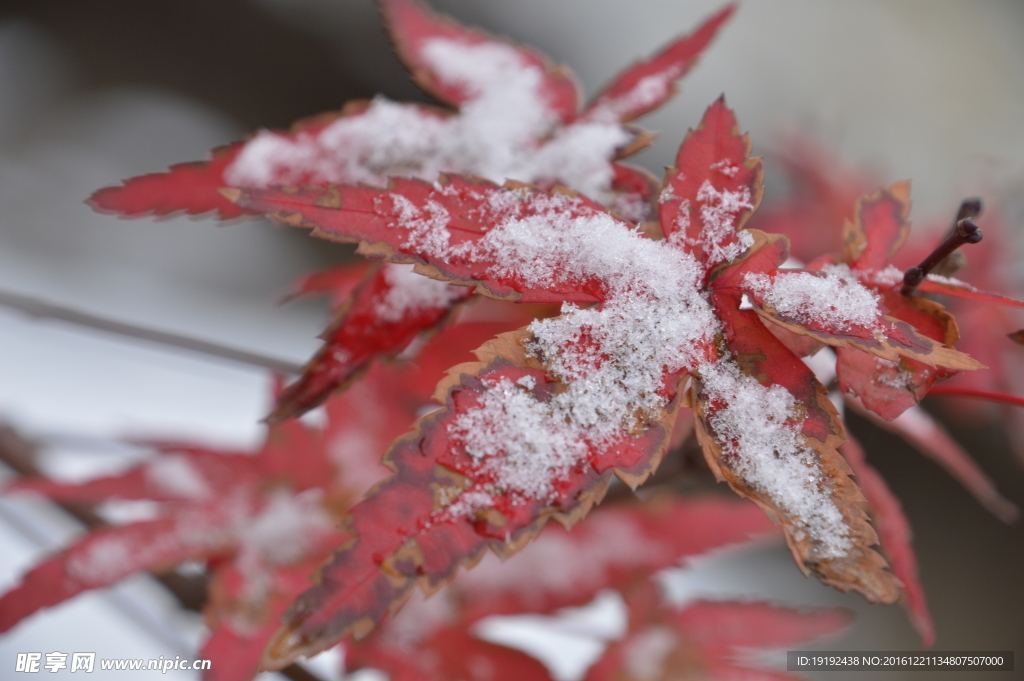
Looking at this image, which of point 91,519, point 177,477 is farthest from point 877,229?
point 91,519

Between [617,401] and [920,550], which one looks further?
[920,550]

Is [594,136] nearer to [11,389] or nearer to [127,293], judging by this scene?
[11,389]

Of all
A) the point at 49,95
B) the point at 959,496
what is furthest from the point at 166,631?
the point at 959,496

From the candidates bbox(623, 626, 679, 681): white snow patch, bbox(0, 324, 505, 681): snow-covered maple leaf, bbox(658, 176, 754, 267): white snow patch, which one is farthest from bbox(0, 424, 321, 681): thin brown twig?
bbox(658, 176, 754, 267): white snow patch

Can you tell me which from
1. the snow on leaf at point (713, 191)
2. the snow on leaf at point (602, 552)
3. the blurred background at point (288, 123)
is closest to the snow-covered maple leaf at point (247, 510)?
the snow on leaf at point (602, 552)

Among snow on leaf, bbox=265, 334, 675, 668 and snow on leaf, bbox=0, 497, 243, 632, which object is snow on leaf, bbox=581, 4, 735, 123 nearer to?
snow on leaf, bbox=265, 334, 675, 668

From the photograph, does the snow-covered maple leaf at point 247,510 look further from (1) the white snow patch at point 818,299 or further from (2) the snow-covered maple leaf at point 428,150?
(1) the white snow patch at point 818,299
